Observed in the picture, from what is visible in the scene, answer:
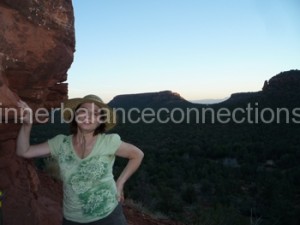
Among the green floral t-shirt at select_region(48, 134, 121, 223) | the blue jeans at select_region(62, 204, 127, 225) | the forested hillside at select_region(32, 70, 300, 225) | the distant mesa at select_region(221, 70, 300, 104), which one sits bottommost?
the forested hillside at select_region(32, 70, 300, 225)

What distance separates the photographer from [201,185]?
18906 millimetres

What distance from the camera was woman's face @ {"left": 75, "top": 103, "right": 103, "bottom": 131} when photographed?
3264 mm

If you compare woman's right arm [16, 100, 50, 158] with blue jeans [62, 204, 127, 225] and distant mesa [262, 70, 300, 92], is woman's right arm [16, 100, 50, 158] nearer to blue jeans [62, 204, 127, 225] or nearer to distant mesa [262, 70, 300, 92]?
blue jeans [62, 204, 127, 225]

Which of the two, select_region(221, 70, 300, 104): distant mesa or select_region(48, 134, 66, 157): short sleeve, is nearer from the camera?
select_region(48, 134, 66, 157): short sleeve

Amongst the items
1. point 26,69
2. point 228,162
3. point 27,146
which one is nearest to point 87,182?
point 27,146

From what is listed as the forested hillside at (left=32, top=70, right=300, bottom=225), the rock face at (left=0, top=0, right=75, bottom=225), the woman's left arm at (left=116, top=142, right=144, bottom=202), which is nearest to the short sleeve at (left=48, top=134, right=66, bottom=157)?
Answer: the woman's left arm at (left=116, top=142, right=144, bottom=202)

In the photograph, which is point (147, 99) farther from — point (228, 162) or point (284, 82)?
point (228, 162)

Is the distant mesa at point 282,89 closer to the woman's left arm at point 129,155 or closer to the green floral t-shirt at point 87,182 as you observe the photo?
the woman's left arm at point 129,155

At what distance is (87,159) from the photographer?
3137 mm

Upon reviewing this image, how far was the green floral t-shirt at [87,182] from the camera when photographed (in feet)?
10.3

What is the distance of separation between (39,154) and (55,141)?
18 centimetres

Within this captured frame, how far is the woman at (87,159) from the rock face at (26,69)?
0.90m

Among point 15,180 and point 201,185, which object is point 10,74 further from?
point 201,185

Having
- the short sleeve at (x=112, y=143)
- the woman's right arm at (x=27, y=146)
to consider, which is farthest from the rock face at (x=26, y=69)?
the short sleeve at (x=112, y=143)
